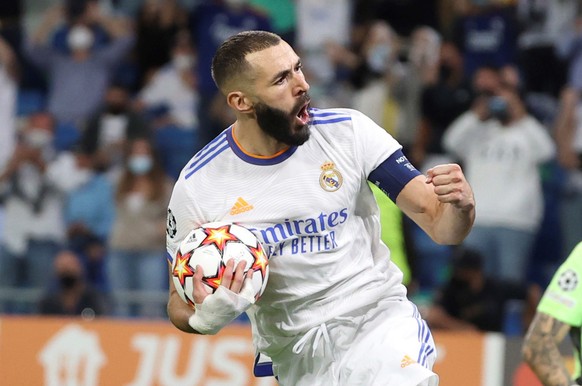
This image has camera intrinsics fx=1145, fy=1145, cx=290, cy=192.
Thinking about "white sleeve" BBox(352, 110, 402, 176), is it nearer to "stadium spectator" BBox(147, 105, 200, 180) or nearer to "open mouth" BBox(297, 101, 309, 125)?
"open mouth" BBox(297, 101, 309, 125)

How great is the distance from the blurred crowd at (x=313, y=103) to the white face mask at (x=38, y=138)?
21 mm

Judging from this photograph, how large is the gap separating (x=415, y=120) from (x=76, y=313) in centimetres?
352

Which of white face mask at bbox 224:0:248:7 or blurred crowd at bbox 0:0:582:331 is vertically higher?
white face mask at bbox 224:0:248:7

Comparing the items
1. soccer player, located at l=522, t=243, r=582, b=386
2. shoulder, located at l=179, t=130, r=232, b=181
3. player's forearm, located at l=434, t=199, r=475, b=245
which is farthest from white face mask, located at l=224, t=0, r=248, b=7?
player's forearm, located at l=434, t=199, r=475, b=245

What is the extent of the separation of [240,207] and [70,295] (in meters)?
5.40

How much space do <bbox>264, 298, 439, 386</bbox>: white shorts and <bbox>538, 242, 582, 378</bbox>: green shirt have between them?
87 centimetres

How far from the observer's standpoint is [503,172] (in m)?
9.61

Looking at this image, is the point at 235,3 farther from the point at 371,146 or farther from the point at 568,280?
the point at 371,146

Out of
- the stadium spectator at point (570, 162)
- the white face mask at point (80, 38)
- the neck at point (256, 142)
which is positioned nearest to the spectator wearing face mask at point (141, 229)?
the white face mask at point (80, 38)

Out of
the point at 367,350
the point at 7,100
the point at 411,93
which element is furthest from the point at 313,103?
the point at 367,350

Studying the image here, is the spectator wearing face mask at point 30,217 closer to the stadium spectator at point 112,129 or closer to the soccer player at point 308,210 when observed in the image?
the stadium spectator at point 112,129

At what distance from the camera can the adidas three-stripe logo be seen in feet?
A: 14.8

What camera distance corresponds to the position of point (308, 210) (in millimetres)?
4453

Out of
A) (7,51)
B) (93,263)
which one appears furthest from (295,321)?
(7,51)
